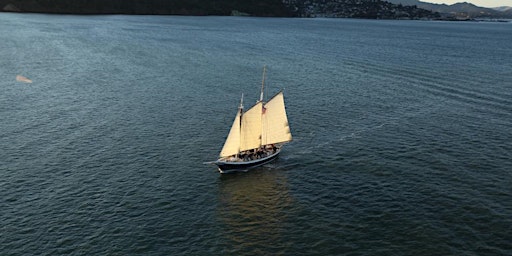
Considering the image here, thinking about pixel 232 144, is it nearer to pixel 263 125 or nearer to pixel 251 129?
pixel 251 129

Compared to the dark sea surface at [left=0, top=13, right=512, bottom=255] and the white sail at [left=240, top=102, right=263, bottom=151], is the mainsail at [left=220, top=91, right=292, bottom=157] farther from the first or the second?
the dark sea surface at [left=0, top=13, right=512, bottom=255]

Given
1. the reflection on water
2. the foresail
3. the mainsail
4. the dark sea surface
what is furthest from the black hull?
the foresail

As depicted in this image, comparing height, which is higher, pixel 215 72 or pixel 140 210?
pixel 215 72

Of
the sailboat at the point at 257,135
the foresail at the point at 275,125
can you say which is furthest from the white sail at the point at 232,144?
the foresail at the point at 275,125

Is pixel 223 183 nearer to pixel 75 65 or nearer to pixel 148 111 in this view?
pixel 148 111

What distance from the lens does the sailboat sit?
83312mm

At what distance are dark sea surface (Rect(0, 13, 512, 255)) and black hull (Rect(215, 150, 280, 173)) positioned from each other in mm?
1846

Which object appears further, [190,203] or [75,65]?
[75,65]

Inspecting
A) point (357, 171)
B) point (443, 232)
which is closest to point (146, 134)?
point (357, 171)

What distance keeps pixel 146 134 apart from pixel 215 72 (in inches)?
2808

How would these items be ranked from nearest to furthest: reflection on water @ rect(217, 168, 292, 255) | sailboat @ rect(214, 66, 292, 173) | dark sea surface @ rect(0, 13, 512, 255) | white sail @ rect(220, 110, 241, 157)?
reflection on water @ rect(217, 168, 292, 255)
dark sea surface @ rect(0, 13, 512, 255)
white sail @ rect(220, 110, 241, 157)
sailboat @ rect(214, 66, 292, 173)

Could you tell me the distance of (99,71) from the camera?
16238cm

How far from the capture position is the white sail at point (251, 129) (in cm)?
8531

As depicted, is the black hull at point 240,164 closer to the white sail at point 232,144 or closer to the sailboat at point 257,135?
the sailboat at point 257,135
